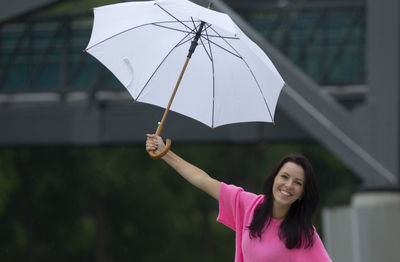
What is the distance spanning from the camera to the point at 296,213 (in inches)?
181

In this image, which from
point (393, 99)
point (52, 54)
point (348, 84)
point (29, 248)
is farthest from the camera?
point (29, 248)

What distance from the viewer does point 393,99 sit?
1330cm

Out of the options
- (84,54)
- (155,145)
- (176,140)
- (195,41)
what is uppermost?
(84,54)

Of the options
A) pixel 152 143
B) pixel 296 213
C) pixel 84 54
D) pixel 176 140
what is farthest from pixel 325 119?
pixel 296 213

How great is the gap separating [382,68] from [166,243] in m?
21.1

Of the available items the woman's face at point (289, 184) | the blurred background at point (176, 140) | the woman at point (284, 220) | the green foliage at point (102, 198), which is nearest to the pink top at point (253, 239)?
the woman at point (284, 220)

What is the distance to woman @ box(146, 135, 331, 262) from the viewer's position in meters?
4.50

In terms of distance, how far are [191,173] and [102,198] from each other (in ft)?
96.1

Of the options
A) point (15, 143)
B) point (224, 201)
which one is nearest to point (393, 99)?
point (15, 143)

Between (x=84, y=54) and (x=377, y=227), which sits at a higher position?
(x=84, y=54)

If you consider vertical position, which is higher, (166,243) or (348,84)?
(348,84)

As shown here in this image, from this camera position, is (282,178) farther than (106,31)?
No

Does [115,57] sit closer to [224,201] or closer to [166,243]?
[224,201]

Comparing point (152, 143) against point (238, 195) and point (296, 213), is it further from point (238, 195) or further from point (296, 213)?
point (296, 213)
